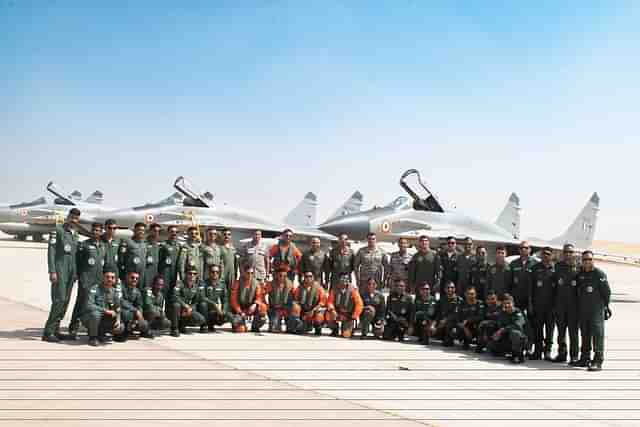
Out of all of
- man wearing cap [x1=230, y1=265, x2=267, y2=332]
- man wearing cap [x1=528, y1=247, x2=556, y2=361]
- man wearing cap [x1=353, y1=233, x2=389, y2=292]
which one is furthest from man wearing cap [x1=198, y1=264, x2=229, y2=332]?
man wearing cap [x1=528, y1=247, x2=556, y2=361]

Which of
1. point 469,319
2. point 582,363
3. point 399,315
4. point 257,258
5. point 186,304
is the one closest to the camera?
point 582,363

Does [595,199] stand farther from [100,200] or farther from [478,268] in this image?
[100,200]

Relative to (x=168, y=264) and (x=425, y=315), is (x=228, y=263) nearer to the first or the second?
(x=168, y=264)

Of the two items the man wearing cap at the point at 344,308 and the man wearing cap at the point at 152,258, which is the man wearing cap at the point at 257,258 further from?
the man wearing cap at the point at 152,258

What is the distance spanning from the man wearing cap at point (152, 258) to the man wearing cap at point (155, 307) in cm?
10

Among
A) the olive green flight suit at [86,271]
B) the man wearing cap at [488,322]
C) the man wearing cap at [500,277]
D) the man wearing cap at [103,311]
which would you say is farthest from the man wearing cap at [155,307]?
the man wearing cap at [500,277]

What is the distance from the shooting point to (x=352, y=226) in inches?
680

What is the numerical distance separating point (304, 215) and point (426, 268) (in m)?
20.6

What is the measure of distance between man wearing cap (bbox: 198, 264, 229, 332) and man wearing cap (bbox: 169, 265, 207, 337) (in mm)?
91

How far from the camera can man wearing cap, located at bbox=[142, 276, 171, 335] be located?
8.63 m

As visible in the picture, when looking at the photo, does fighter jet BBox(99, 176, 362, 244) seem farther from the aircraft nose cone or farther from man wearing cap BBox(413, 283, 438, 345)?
man wearing cap BBox(413, 283, 438, 345)

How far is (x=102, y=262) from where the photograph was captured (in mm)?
8508

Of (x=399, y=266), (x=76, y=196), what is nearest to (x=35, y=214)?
(x=76, y=196)

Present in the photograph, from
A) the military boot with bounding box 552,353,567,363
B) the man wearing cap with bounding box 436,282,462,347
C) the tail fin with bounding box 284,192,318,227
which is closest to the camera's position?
the military boot with bounding box 552,353,567,363
